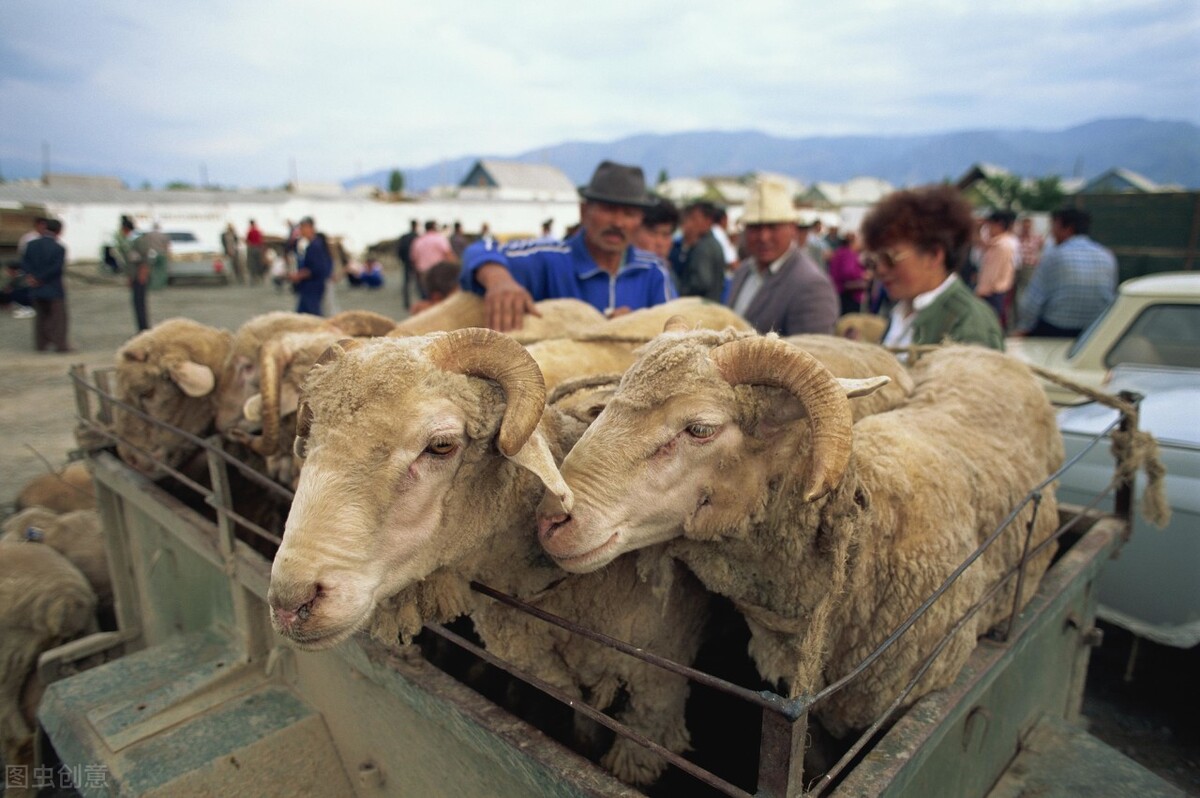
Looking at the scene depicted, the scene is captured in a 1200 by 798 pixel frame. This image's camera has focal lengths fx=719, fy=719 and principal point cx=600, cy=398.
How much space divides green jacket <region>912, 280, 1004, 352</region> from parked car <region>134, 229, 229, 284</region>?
25507 millimetres

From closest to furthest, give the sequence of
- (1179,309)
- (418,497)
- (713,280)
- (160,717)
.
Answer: (418,497)
(160,717)
(1179,309)
(713,280)

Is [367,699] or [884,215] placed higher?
[884,215]

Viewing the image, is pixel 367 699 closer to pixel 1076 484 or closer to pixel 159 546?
pixel 159 546

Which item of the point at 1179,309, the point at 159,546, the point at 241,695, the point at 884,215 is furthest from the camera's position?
the point at 1179,309

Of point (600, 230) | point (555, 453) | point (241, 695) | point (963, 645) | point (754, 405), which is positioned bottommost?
point (241, 695)

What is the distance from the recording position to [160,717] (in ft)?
7.63

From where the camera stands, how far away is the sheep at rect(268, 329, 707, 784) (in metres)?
1.52

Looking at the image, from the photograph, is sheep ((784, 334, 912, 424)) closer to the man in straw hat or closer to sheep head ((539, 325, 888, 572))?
sheep head ((539, 325, 888, 572))

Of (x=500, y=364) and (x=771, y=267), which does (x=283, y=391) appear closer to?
(x=500, y=364)

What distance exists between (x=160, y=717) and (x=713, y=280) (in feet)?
20.5

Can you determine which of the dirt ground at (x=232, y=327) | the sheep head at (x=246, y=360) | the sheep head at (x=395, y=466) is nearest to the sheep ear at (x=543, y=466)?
the sheep head at (x=395, y=466)

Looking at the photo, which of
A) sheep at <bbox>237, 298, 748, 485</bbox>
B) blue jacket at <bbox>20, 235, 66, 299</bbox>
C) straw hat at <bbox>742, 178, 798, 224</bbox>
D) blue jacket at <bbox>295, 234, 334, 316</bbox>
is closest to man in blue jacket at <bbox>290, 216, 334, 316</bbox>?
blue jacket at <bbox>295, 234, 334, 316</bbox>

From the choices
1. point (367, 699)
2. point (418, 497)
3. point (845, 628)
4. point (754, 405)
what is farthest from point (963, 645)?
point (367, 699)

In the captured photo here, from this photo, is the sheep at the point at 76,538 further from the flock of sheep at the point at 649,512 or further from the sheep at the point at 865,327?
the sheep at the point at 865,327
